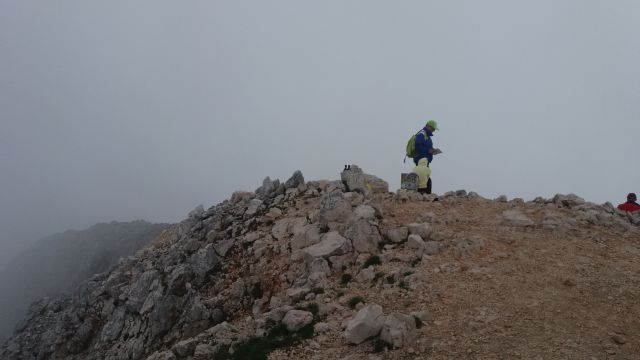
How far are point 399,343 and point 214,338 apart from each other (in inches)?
208

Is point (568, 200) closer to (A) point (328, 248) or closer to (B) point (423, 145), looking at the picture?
(B) point (423, 145)

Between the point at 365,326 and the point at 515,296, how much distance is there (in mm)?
3882

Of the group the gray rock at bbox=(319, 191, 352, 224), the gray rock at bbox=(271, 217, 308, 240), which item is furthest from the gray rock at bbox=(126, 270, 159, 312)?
the gray rock at bbox=(319, 191, 352, 224)

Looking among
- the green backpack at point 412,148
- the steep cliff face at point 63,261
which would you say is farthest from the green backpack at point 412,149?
the steep cliff face at point 63,261

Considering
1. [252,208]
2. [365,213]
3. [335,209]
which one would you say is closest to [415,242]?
[365,213]

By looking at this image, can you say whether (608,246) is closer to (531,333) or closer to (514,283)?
(514,283)

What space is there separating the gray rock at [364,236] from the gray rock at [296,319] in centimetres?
333

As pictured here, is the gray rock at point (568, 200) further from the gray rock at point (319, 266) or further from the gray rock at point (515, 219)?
the gray rock at point (319, 266)

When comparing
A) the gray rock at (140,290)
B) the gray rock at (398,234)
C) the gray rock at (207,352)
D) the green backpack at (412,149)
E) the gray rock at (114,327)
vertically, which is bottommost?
the gray rock at (114,327)

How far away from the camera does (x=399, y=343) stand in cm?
896

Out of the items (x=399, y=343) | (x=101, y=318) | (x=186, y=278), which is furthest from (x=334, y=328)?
(x=101, y=318)

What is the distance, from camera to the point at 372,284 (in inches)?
463

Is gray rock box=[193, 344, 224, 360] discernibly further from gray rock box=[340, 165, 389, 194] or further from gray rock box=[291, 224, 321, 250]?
gray rock box=[340, 165, 389, 194]

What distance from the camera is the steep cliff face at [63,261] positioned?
8394 centimetres
